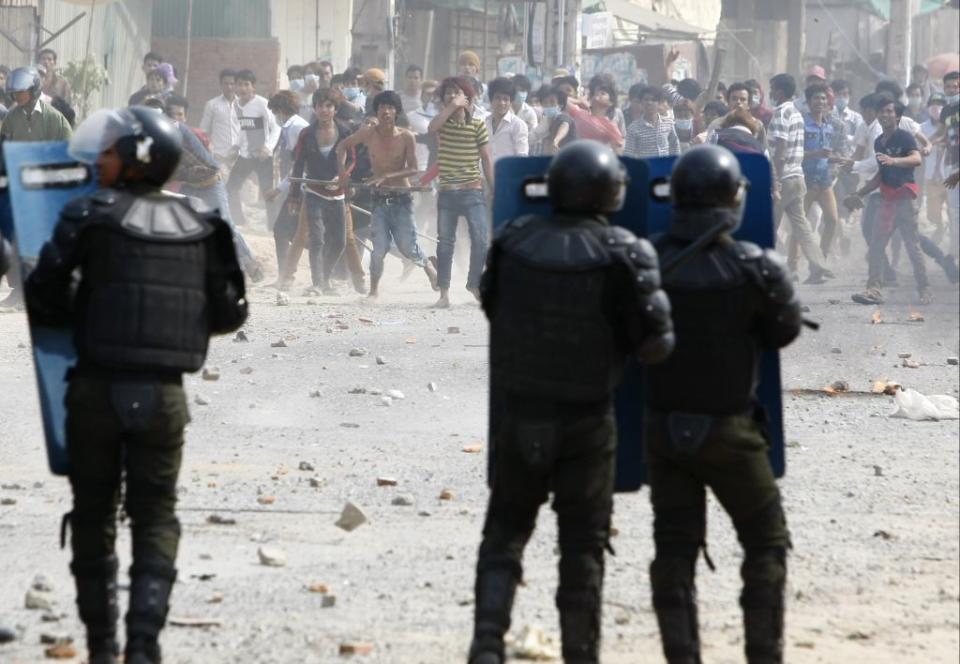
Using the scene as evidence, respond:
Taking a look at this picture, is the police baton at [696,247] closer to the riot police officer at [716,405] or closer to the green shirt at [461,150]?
the riot police officer at [716,405]

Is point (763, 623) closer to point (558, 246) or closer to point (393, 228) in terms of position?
point (558, 246)

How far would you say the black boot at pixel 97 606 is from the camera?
4.60 metres

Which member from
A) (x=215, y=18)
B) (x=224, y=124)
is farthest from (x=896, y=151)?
(x=215, y=18)

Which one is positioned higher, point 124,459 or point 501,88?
point 501,88

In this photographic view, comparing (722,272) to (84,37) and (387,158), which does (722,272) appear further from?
(84,37)

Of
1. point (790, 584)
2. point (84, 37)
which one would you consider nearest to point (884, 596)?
point (790, 584)

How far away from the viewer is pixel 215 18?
26.1 m

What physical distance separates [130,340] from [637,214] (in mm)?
1351

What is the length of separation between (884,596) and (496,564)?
1.83 meters

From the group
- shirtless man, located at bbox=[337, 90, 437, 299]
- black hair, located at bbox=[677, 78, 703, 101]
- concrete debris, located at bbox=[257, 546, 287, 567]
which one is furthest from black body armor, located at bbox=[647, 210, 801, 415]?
black hair, located at bbox=[677, 78, 703, 101]

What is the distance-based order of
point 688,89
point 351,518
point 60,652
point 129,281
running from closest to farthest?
point 129,281, point 60,652, point 351,518, point 688,89

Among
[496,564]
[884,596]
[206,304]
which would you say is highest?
[206,304]

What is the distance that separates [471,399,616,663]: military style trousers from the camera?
14.6 feet

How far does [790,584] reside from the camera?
19.6 ft
